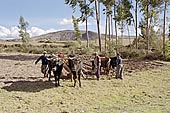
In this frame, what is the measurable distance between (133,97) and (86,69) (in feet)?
18.4

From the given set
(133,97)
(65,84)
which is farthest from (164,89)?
(65,84)

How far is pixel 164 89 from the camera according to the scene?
1167 centimetres

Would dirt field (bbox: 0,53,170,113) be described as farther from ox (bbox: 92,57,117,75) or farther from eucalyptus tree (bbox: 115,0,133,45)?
eucalyptus tree (bbox: 115,0,133,45)

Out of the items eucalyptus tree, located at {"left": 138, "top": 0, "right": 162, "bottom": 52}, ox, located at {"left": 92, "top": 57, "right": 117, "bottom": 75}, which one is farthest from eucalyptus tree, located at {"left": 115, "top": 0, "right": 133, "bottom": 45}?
ox, located at {"left": 92, "top": 57, "right": 117, "bottom": 75}

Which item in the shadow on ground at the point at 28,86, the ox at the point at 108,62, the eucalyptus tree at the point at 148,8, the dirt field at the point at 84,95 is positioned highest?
the eucalyptus tree at the point at 148,8

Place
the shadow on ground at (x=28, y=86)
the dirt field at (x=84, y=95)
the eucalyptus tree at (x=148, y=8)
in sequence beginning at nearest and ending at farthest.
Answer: the dirt field at (x=84, y=95), the shadow on ground at (x=28, y=86), the eucalyptus tree at (x=148, y=8)

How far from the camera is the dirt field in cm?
839

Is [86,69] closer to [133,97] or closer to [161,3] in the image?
[133,97]

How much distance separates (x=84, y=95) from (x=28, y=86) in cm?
287

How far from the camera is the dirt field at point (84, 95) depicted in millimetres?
8391

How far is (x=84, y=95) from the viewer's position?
10039 millimetres

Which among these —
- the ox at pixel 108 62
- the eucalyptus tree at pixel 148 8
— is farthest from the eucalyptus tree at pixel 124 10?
the ox at pixel 108 62

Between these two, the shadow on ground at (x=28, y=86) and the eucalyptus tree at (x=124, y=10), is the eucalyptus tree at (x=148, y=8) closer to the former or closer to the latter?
the eucalyptus tree at (x=124, y=10)

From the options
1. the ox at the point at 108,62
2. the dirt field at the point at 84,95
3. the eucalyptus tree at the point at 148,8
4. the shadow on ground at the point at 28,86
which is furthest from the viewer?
the eucalyptus tree at the point at 148,8
